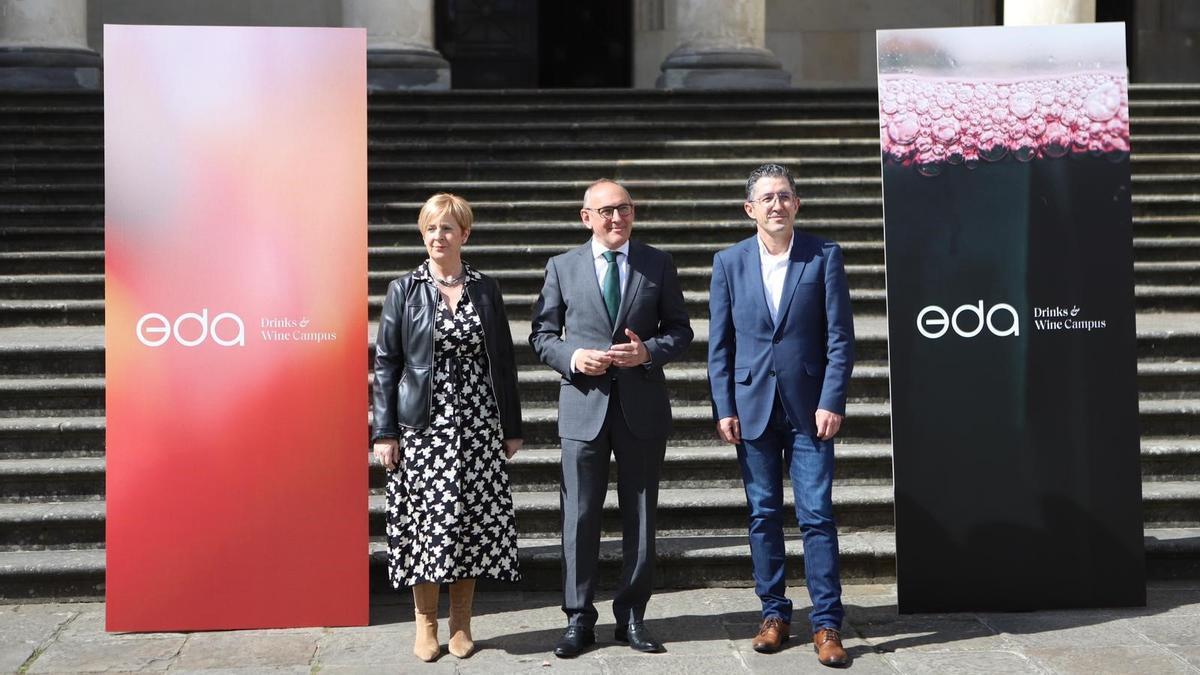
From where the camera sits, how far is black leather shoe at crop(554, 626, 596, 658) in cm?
519

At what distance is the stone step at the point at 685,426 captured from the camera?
23.0 ft

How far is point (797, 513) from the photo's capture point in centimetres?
531

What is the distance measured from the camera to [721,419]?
533 centimetres

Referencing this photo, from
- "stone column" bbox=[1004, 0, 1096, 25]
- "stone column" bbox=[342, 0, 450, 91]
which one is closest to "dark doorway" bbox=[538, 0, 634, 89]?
"stone column" bbox=[342, 0, 450, 91]

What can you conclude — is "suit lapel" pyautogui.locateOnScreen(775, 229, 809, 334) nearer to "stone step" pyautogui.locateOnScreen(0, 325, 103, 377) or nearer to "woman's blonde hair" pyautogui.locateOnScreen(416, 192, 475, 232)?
"woman's blonde hair" pyautogui.locateOnScreen(416, 192, 475, 232)

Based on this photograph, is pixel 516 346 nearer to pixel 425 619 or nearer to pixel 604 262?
pixel 604 262

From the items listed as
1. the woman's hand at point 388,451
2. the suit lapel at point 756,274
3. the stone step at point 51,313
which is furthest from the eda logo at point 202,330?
the stone step at point 51,313

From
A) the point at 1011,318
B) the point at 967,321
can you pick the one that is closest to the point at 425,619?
the point at 967,321

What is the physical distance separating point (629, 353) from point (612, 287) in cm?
30

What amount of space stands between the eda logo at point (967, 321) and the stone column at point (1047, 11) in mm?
7712

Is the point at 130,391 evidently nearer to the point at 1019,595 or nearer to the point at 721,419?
the point at 721,419

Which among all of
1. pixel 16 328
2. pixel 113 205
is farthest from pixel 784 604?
pixel 16 328

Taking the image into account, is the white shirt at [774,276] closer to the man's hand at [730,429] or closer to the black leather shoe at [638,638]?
the man's hand at [730,429]

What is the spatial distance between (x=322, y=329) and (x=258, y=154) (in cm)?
74
